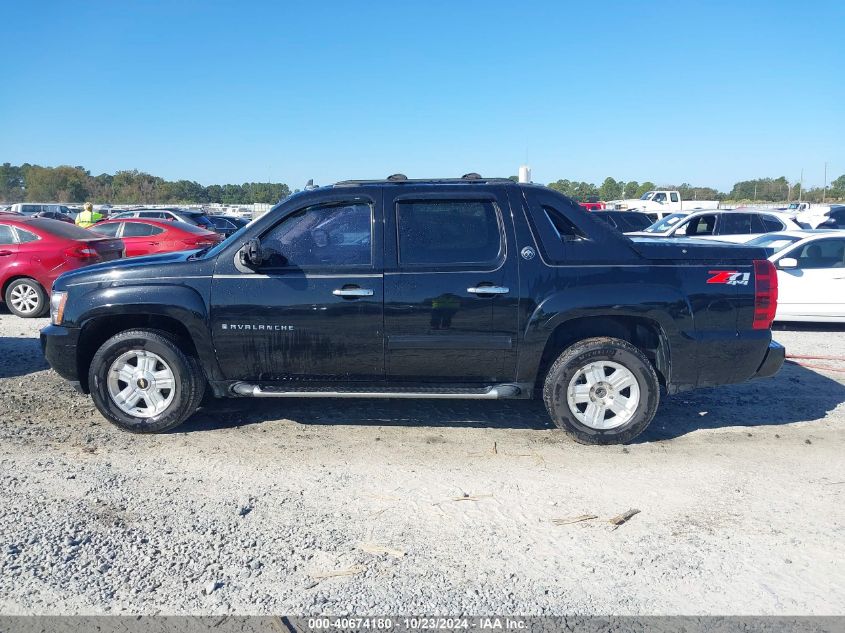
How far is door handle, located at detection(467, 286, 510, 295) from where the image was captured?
16.7 ft

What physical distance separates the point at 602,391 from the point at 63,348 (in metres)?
4.05

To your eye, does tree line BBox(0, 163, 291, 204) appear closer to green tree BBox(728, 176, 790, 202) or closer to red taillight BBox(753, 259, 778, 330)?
green tree BBox(728, 176, 790, 202)

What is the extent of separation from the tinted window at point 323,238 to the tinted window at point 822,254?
25.4 feet

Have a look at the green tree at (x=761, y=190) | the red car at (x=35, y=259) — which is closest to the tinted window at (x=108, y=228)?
the red car at (x=35, y=259)

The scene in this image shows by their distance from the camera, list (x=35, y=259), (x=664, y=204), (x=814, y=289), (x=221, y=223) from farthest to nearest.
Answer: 1. (x=664, y=204)
2. (x=221, y=223)
3. (x=35, y=259)
4. (x=814, y=289)

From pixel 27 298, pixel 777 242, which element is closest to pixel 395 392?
pixel 27 298

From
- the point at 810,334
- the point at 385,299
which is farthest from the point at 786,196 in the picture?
Result: the point at 385,299

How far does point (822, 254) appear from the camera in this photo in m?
10.4

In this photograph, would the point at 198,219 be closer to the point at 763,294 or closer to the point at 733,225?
the point at 733,225

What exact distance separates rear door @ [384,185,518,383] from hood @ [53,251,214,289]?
143cm

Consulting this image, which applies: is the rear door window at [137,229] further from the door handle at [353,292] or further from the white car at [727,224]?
the door handle at [353,292]

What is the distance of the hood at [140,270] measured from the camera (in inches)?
208

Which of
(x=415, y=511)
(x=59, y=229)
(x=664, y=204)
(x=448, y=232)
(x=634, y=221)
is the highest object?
(x=664, y=204)

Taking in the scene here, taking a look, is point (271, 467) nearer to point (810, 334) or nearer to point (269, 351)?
point (269, 351)
